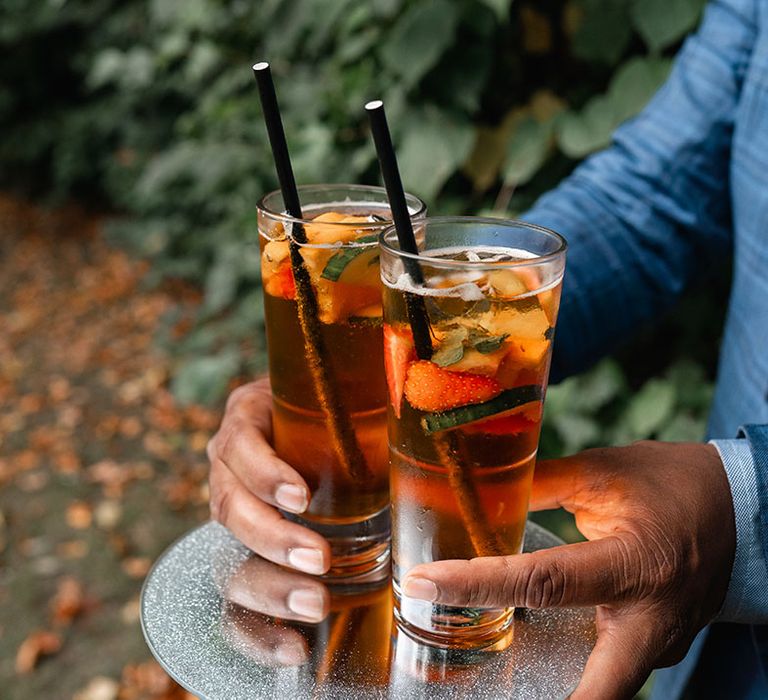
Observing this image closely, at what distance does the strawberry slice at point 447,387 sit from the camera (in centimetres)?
97

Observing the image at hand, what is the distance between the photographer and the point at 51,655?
320 cm

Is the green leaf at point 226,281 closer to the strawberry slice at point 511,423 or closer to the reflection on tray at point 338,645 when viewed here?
the reflection on tray at point 338,645

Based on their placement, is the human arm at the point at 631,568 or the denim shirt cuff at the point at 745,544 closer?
the human arm at the point at 631,568

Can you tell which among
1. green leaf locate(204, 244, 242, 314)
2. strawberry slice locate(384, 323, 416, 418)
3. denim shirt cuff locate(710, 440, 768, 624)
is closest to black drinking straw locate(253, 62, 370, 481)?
strawberry slice locate(384, 323, 416, 418)

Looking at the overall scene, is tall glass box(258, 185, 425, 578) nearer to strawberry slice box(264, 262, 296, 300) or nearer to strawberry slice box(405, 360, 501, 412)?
strawberry slice box(264, 262, 296, 300)

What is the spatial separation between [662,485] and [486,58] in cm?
159

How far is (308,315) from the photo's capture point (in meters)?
1.14

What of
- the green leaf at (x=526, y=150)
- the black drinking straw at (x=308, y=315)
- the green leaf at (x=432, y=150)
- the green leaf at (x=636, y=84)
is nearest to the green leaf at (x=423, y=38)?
the green leaf at (x=432, y=150)

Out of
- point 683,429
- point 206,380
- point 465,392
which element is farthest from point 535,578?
point 206,380

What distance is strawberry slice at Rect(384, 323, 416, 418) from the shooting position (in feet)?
3.33

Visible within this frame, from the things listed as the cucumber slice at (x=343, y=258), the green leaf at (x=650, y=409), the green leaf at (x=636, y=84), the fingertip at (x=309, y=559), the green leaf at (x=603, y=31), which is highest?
the green leaf at (x=603, y=31)

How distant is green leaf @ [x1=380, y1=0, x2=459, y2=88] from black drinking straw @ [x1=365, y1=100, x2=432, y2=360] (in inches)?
52.1

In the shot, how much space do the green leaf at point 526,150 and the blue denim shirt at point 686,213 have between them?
609 mm

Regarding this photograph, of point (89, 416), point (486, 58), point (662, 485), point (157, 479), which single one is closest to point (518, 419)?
point (662, 485)
